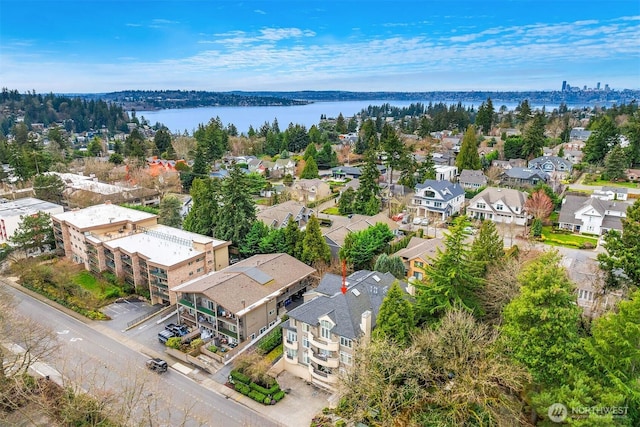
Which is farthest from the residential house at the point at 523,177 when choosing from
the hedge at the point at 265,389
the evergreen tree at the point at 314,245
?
the hedge at the point at 265,389

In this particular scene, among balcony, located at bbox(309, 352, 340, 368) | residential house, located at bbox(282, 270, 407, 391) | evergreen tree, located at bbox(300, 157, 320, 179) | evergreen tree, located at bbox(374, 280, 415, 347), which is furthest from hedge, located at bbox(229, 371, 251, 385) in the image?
evergreen tree, located at bbox(300, 157, 320, 179)

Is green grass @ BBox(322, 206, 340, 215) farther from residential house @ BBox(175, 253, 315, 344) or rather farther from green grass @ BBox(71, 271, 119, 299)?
green grass @ BBox(71, 271, 119, 299)

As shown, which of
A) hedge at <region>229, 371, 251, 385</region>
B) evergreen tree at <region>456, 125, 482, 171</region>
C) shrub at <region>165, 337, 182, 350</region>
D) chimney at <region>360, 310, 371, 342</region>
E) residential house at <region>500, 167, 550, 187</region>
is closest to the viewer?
chimney at <region>360, 310, 371, 342</region>

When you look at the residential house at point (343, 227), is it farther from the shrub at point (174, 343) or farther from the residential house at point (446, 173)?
the residential house at point (446, 173)

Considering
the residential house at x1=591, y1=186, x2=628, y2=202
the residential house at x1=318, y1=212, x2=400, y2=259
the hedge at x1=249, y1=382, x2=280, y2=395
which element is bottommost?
the hedge at x1=249, y1=382, x2=280, y2=395

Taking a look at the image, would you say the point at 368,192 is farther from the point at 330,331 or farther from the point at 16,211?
the point at 16,211
